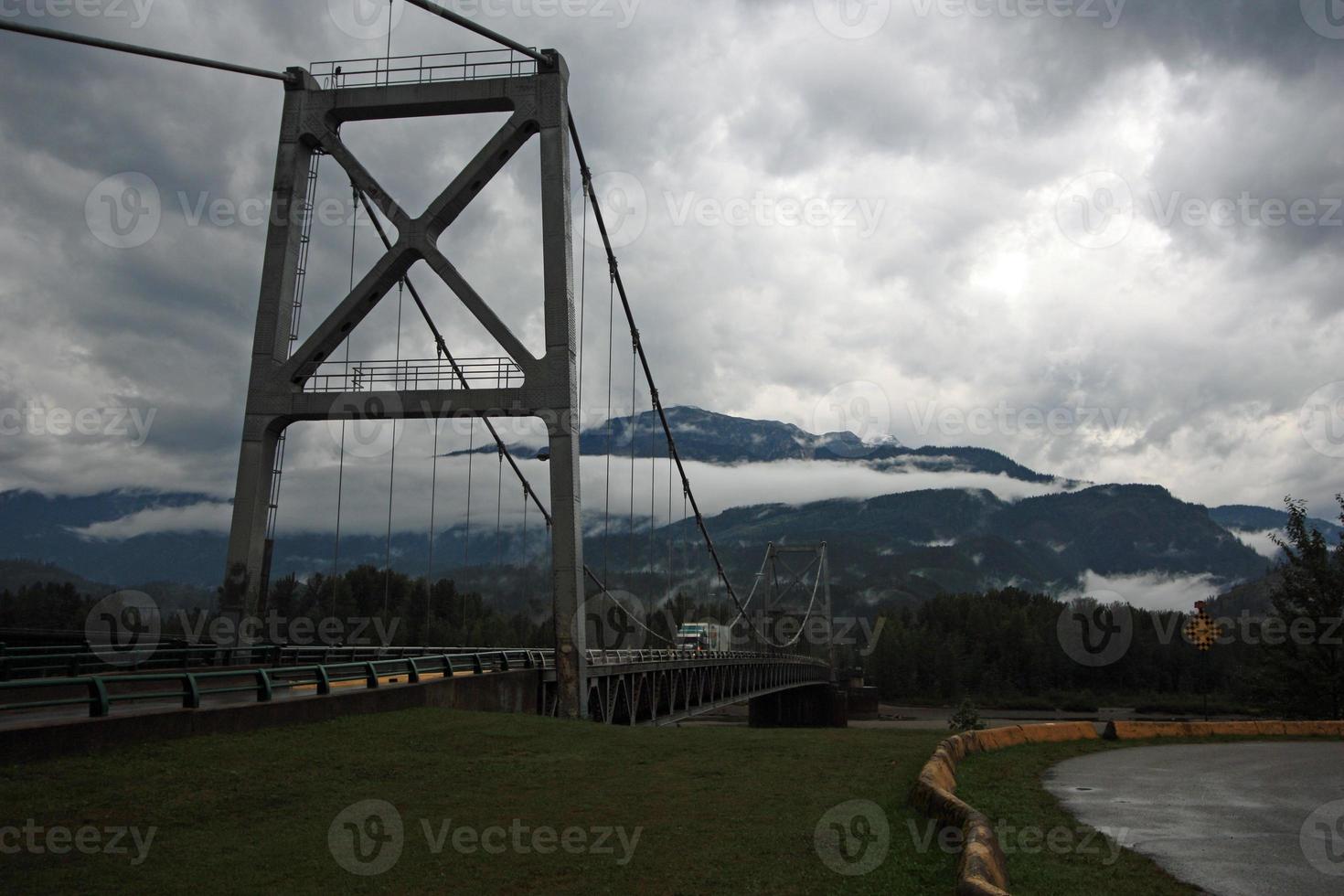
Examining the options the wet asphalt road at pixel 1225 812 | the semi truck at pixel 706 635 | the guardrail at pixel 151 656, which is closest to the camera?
the wet asphalt road at pixel 1225 812

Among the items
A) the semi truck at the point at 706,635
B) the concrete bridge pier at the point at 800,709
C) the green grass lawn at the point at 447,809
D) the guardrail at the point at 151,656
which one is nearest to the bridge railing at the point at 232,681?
the guardrail at the point at 151,656

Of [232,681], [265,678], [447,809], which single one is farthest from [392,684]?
[447,809]

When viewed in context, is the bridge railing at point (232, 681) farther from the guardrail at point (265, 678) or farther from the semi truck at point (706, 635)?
the semi truck at point (706, 635)

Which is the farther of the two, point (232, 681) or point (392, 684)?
point (232, 681)

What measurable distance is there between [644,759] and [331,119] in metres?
23.6

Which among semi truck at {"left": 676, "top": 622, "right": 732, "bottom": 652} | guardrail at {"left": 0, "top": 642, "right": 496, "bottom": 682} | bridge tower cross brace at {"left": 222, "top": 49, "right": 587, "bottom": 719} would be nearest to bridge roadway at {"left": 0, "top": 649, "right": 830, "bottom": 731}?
guardrail at {"left": 0, "top": 642, "right": 496, "bottom": 682}

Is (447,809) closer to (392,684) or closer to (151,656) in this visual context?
(392,684)

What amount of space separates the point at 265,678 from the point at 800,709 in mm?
97936

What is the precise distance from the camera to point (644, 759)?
60.7 feet

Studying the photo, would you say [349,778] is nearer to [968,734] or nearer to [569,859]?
[569,859]

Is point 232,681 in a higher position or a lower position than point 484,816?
higher

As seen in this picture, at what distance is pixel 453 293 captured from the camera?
30719 millimetres

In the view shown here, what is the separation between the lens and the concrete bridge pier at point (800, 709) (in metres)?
108

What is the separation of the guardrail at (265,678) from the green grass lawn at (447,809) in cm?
92
